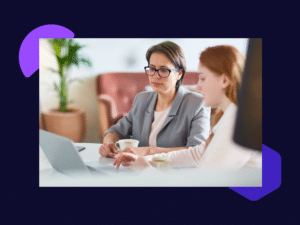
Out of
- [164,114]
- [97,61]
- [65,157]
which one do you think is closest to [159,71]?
[164,114]

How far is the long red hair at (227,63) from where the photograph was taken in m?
2.77

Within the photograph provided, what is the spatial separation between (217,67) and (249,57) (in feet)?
0.74

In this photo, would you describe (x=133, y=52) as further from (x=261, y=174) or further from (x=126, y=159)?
(x=261, y=174)

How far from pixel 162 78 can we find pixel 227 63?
433mm

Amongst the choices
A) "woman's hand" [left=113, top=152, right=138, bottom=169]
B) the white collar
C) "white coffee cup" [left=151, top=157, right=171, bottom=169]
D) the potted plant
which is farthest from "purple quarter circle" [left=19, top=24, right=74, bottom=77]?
the white collar

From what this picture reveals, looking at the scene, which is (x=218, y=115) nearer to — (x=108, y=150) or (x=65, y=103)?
(x=108, y=150)

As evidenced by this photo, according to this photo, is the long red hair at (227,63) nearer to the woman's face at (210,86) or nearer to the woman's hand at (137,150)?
the woman's face at (210,86)

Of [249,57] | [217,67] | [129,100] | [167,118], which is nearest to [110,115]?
[129,100]

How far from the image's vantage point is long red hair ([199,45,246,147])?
2.77 meters

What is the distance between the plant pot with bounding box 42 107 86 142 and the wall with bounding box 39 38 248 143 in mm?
37

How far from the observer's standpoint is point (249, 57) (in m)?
2.79

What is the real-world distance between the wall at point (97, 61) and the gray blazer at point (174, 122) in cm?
19
